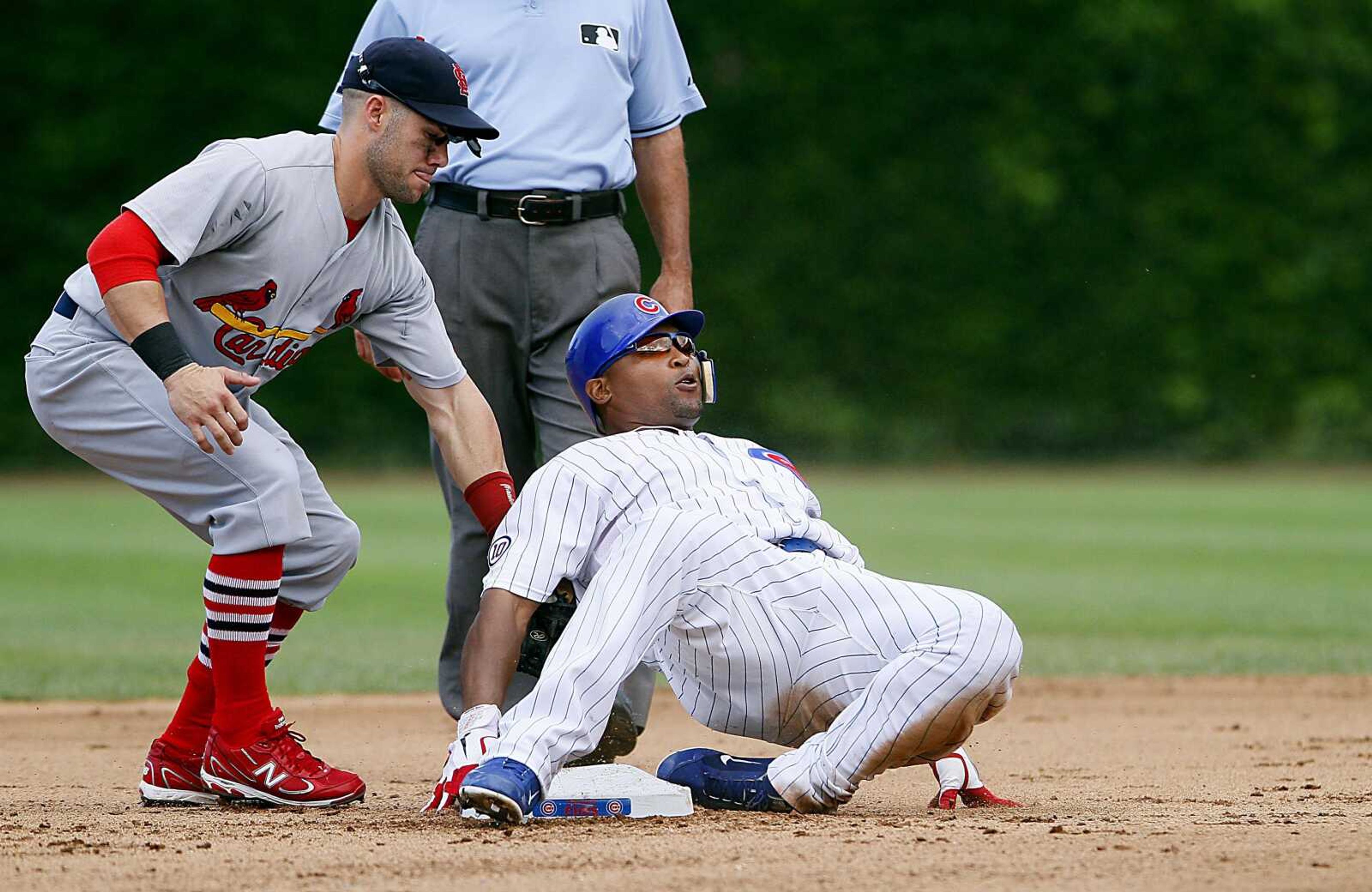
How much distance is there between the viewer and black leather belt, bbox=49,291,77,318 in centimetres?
414

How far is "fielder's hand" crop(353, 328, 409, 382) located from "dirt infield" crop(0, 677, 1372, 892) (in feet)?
3.45

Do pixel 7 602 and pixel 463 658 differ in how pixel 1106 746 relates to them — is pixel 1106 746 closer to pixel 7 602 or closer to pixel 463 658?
pixel 463 658

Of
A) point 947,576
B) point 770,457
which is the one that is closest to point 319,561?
point 770,457

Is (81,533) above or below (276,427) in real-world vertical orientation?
below

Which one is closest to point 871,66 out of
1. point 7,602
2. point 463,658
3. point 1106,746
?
point 7,602

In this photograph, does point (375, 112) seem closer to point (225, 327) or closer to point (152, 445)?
point (225, 327)

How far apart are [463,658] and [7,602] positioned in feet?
22.0

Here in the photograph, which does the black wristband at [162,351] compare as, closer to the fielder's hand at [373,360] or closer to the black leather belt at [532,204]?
the fielder's hand at [373,360]

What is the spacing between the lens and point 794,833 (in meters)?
3.43

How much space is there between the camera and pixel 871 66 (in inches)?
880

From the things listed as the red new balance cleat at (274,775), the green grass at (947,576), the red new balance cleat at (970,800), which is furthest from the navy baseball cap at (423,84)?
the green grass at (947,576)

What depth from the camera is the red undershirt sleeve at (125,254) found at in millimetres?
3762

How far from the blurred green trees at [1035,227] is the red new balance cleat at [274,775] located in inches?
674

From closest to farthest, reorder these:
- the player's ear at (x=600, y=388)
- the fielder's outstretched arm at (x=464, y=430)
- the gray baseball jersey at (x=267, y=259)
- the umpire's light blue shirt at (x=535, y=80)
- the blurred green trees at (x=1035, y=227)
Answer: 1. the gray baseball jersey at (x=267, y=259)
2. the player's ear at (x=600, y=388)
3. the fielder's outstretched arm at (x=464, y=430)
4. the umpire's light blue shirt at (x=535, y=80)
5. the blurred green trees at (x=1035, y=227)
